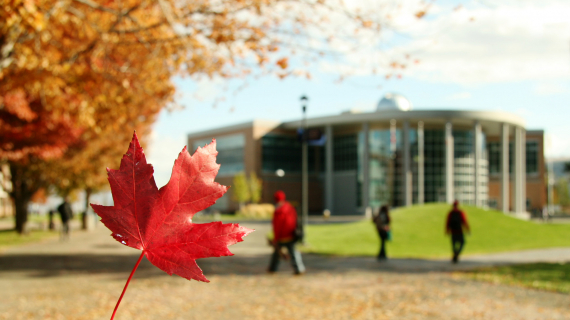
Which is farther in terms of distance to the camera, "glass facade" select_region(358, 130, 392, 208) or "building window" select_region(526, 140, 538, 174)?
"building window" select_region(526, 140, 538, 174)

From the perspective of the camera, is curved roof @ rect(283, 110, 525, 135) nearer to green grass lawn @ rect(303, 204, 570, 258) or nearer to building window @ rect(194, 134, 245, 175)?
building window @ rect(194, 134, 245, 175)

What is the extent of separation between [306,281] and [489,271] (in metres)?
4.90

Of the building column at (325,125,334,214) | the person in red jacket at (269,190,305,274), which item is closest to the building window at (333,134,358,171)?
the building column at (325,125,334,214)

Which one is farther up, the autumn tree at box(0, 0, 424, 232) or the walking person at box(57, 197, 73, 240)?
the autumn tree at box(0, 0, 424, 232)

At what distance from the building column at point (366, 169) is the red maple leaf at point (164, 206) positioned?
5425 cm

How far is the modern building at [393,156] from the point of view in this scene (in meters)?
52.9

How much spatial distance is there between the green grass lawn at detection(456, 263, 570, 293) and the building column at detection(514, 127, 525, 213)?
44.6 metres

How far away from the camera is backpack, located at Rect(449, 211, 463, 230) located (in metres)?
14.1

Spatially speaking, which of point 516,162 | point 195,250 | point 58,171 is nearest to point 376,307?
point 195,250

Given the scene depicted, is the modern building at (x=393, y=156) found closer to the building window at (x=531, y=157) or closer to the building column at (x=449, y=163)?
the building column at (x=449, y=163)

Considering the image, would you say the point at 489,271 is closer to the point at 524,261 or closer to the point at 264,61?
the point at 524,261

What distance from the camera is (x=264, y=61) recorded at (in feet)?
23.1

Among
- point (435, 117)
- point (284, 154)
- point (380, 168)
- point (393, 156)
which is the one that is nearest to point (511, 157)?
point (435, 117)

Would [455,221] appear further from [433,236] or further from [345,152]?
[345,152]
